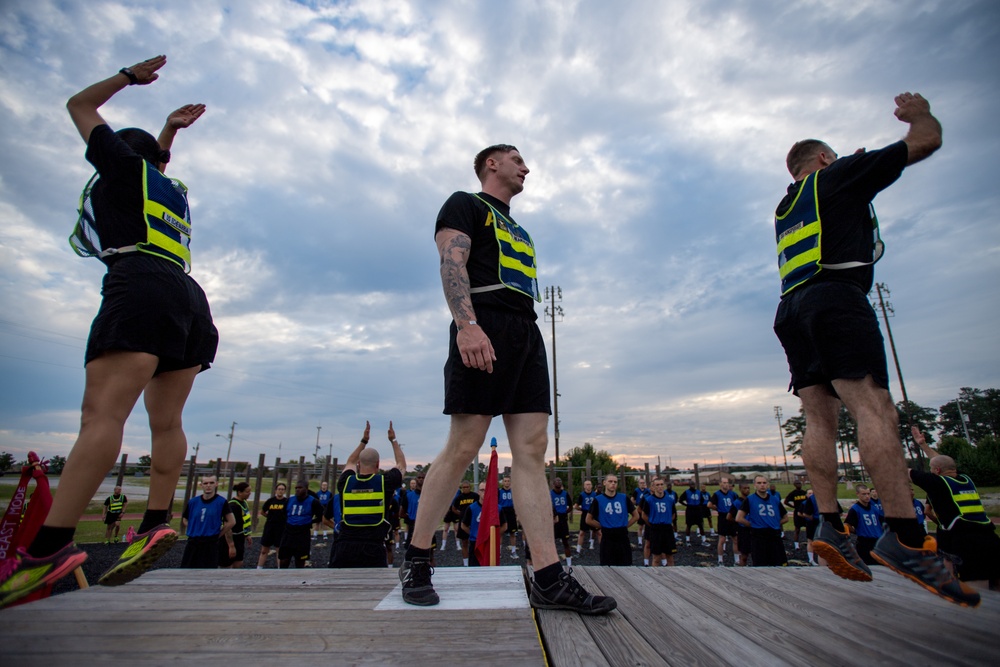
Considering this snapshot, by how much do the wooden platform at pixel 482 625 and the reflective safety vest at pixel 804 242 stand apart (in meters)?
1.56

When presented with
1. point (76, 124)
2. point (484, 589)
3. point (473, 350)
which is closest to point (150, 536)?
point (484, 589)

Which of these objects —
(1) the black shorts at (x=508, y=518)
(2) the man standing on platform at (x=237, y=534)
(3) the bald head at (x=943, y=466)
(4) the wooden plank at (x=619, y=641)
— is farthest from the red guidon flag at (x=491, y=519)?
(1) the black shorts at (x=508, y=518)

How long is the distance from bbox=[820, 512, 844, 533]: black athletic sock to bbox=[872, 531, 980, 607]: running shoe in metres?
0.23

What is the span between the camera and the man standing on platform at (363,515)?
21.9 ft

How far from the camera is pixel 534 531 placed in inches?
85.7

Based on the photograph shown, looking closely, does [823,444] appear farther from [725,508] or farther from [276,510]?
[725,508]

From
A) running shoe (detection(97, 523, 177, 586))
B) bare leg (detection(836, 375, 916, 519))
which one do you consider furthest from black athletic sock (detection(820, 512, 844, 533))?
running shoe (detection(97, 523, 177, 586))

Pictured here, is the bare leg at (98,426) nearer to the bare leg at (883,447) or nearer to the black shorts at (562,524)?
the bare leg at (883,447)

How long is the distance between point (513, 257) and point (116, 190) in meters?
1.92

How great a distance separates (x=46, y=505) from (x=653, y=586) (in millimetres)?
4288

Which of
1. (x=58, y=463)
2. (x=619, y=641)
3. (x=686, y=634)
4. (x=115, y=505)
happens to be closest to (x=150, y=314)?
(x=619, y=641)

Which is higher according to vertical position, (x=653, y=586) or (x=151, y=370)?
(x=151, y=370)

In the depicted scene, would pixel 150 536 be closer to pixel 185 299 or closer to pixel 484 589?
pixel 185 299

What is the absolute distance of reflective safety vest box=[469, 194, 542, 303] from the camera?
2.53 m
